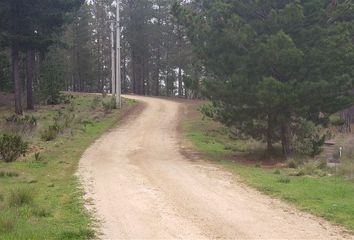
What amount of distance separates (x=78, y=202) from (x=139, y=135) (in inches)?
639

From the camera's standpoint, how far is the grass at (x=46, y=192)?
8.45 meters

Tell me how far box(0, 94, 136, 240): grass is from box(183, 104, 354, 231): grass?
4413mm

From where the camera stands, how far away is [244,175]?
1527 cm

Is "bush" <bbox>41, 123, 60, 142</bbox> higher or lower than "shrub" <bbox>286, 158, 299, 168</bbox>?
higher

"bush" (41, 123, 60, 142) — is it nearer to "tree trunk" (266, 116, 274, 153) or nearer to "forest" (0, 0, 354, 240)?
"forest" (0, 0, 354, 240)

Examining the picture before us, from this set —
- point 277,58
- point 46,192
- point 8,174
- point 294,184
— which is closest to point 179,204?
point 46,192

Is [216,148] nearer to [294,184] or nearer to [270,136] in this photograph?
[270,136]

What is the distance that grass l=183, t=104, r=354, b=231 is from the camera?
10.4 meters

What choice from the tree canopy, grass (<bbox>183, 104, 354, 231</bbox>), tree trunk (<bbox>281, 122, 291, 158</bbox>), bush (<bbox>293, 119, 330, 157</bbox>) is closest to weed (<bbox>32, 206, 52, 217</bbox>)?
grass (<bbox>183, 104, 354, 231</bbox>)

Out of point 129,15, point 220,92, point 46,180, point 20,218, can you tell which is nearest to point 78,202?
point 20,218

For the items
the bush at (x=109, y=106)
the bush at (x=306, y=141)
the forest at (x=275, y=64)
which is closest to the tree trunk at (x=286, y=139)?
the forest at (x=275, y=64)

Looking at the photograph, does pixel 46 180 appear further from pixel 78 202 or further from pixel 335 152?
pixel 335 152

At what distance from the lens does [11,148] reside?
18453 mm

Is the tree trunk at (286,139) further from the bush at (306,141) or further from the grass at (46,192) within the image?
the grass at (46,192)
